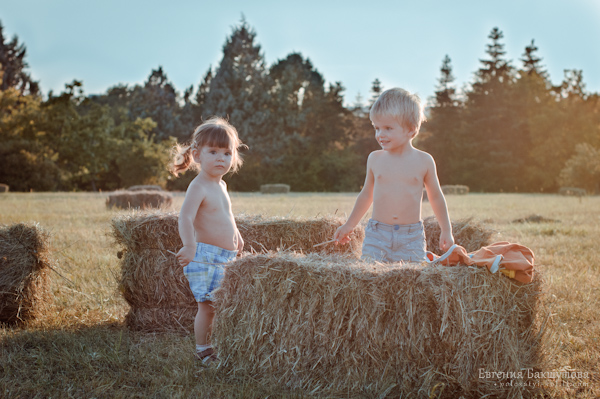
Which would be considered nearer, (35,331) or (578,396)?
(578,396)

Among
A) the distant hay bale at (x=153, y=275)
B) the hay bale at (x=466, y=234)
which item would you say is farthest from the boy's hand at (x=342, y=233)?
the hay bale at (x=466, y=234)

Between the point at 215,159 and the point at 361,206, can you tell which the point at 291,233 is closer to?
the point at 361,206

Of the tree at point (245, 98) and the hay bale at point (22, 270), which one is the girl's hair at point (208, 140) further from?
the tree at point (245, 98)

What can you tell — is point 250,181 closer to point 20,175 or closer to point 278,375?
point 20,175

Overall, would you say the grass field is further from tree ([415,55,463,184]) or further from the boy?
tree ([415,55,463,184])

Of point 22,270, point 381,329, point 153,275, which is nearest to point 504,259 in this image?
point 381,329

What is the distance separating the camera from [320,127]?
40281 millimetres

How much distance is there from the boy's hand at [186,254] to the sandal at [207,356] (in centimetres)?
58

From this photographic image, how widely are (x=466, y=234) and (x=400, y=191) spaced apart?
1.44m

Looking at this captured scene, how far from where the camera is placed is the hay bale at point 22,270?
12.5ft

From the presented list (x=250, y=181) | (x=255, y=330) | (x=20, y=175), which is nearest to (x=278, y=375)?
(x=255, y=330)

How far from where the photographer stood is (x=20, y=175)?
27953 millimetres

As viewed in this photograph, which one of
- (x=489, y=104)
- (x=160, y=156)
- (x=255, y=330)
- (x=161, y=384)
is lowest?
(x=161, y=384)

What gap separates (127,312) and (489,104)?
138ft
